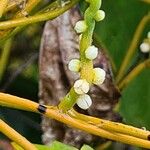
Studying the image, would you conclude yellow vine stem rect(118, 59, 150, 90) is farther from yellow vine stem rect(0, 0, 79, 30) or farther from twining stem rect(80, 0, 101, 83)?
twining stem rect(80, 0, 101, 83)

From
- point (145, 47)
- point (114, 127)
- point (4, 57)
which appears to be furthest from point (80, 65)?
point (4, 57)

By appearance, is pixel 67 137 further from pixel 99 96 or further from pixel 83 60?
pixel 83 60

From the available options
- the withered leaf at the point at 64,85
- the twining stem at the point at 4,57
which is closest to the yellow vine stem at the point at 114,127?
the withered leaf at the point at 64,85

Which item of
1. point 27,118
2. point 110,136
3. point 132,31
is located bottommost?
point 27,118

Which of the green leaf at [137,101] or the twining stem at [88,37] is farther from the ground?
the twining stem at [88,37]

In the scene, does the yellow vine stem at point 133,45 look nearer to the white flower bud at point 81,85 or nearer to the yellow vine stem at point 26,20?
the yellow vine stem at point 26,20

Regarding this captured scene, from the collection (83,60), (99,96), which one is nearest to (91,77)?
(83,60)
